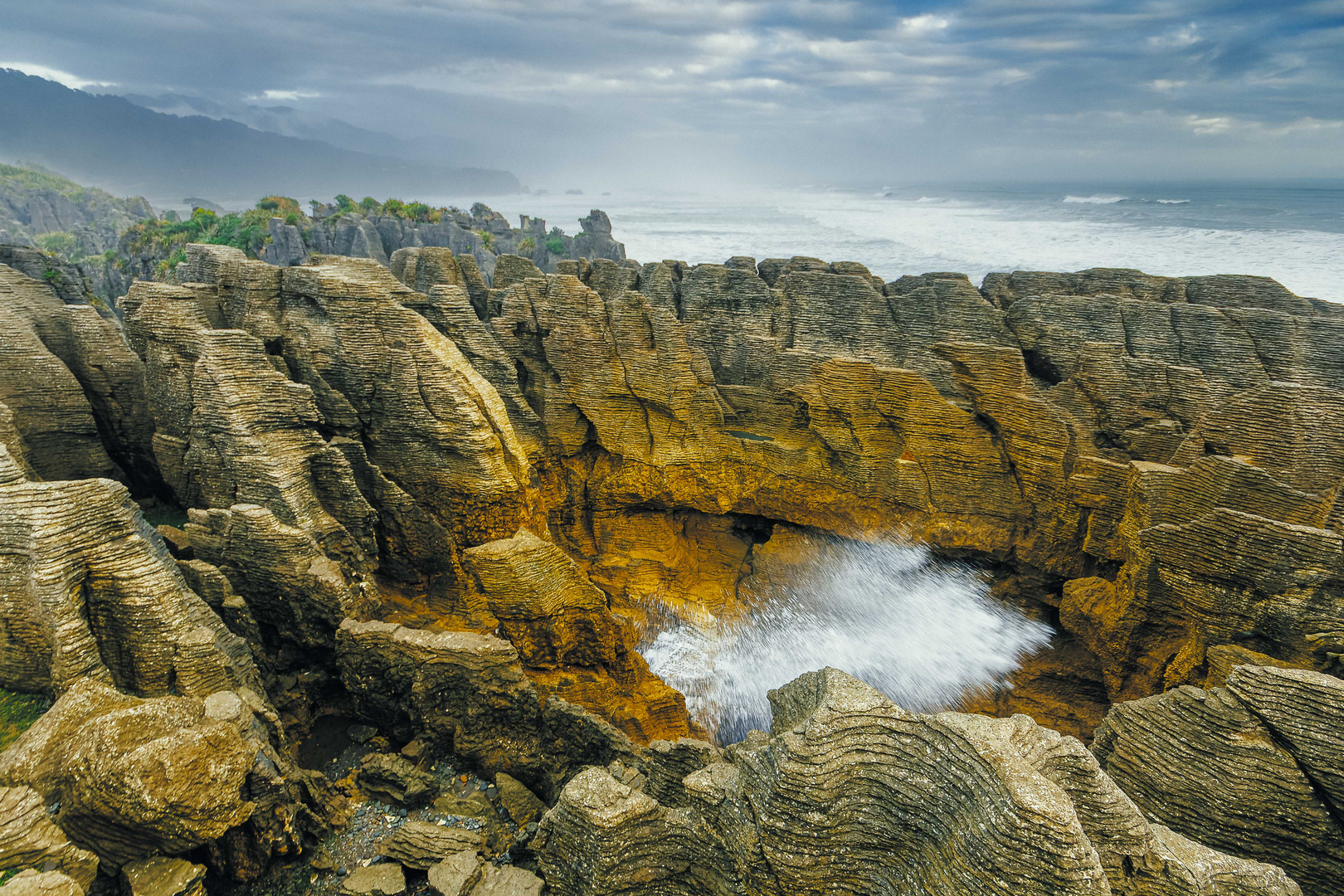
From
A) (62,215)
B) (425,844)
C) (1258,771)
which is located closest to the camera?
(1258,771)

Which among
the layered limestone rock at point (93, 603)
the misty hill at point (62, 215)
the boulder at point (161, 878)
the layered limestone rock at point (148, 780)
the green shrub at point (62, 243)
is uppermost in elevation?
the misty hill at point (62, 215)

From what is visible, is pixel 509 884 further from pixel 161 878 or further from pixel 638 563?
pixel 638 563

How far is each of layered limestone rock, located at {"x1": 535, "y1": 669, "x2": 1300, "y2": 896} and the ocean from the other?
66.0 ft

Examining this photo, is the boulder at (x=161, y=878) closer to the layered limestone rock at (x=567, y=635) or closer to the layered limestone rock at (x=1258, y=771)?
the layered limestone rock at (x=567, y=635)

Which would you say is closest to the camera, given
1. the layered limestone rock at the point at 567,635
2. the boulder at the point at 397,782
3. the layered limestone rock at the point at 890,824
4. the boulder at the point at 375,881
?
the layered limestone rock at the point at 890,824

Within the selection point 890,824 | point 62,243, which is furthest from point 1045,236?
point 62,243

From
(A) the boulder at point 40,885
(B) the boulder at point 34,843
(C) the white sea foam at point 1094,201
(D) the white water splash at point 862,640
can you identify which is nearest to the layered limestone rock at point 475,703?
(D) the white water splash at point 862,640

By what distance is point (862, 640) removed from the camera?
1530cm

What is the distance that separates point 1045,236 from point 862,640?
2618 inches

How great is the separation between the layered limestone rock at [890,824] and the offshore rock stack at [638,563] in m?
0.04

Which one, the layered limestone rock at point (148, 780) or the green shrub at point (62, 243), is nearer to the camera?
the layered limestone rock at point (148, 780)

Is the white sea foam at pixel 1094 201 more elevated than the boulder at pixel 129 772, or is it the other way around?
the white sea foam at pixel 1094 201

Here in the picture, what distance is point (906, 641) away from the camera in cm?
1509

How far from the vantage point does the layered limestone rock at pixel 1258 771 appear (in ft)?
22.8
